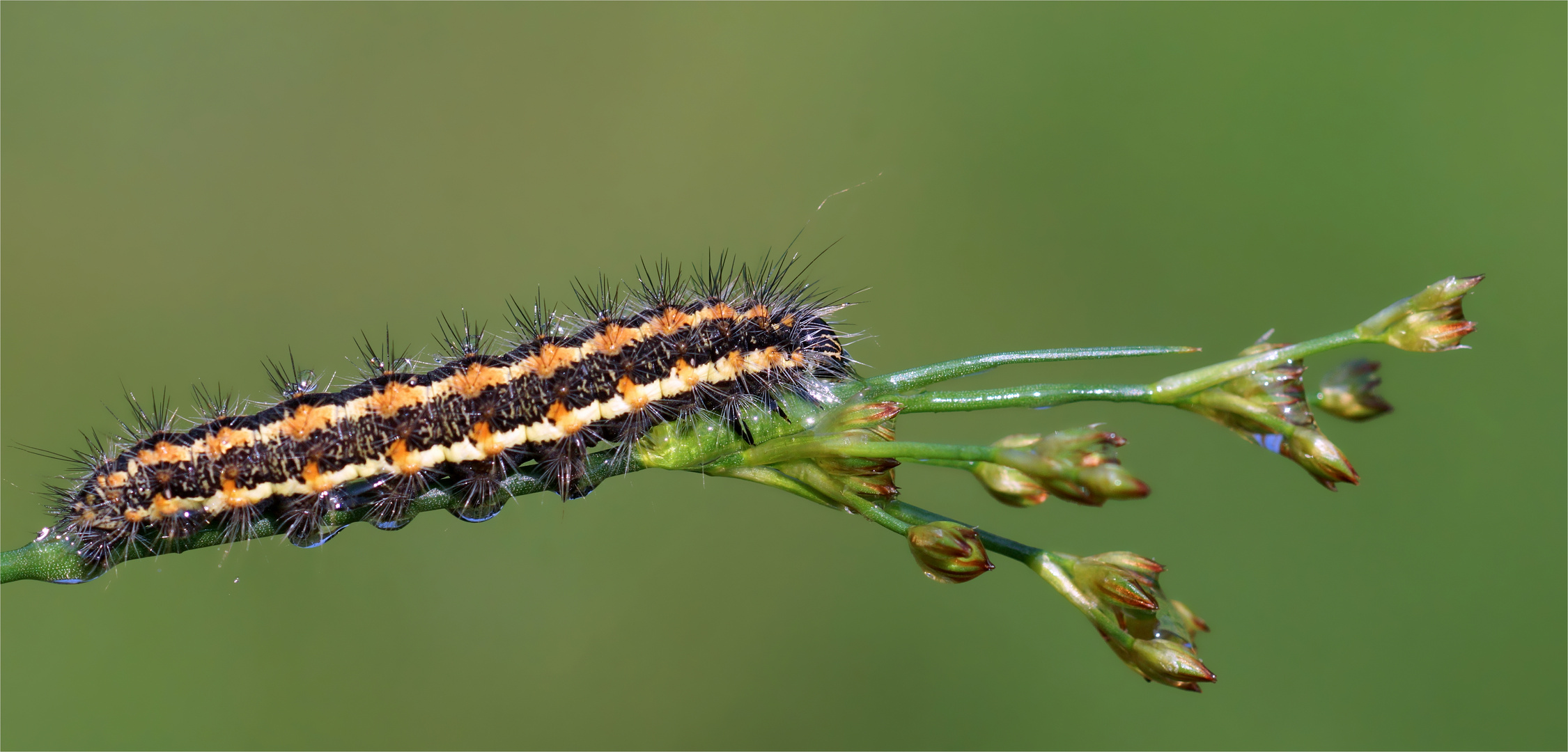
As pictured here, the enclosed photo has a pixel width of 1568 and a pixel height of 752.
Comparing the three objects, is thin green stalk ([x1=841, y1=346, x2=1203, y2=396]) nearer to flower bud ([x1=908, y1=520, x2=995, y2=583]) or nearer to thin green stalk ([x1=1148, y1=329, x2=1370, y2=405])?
thin green stalk ([x1=1148, y1=329, x2=1370, y2=405])

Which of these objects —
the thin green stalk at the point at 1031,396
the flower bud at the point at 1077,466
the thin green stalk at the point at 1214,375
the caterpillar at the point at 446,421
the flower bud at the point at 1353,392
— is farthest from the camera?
the caterpillar at the point at 446,421

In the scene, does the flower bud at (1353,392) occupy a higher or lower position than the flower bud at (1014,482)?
higher

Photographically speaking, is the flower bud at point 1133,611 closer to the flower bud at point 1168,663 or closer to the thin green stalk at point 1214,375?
the flower bud at point 1168,663

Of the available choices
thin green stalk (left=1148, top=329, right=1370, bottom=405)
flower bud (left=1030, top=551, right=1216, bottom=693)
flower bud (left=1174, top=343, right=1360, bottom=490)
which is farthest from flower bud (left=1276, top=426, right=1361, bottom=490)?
flower bud (left=1030, top=551, right=1216, bottom=693)

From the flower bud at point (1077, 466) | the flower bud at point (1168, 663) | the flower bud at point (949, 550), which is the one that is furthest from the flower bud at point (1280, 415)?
the flower bud at point (949, 550)

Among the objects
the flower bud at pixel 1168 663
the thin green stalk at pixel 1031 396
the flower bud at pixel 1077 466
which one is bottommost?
the flower bud at pixel 1168 663

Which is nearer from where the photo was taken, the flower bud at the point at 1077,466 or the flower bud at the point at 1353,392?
the flower bud at the point at 1077,466

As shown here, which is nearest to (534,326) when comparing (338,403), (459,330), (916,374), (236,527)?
(459,330)
